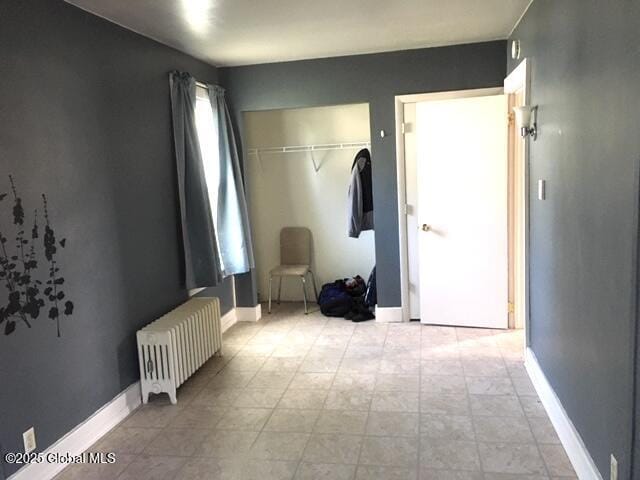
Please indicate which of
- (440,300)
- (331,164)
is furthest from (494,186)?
(331,164)

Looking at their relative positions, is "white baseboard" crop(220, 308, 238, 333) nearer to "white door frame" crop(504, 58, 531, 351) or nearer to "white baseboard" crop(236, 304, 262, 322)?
"white baseboard" crop(236, 304, 262, 322)

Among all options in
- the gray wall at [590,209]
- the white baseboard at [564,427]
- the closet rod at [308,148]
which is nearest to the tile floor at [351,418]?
the white baseboard at [564,427]

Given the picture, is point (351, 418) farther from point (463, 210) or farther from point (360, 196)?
point (360, 196)

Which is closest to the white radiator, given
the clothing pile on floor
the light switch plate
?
the clothing pile on floor

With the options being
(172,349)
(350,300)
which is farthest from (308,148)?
(172,349)

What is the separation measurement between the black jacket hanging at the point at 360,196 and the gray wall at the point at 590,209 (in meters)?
2.01

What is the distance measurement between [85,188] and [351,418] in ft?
6.41

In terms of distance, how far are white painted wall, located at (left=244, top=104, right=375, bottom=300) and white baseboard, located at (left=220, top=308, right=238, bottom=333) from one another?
0.75m

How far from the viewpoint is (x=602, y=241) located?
6.60 feet

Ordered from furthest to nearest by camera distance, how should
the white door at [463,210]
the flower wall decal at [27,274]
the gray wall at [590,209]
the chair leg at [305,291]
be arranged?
the chair leg at [305,291] < the white door at [463,210] < the flower wall decal at [27,274] < the gray wall at [590,209]

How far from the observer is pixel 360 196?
4.96 meters

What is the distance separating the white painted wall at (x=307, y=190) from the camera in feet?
17.9

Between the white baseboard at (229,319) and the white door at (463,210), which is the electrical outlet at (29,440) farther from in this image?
the white door at (463,210)

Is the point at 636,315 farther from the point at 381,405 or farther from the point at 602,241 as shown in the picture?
the point at 381,405
